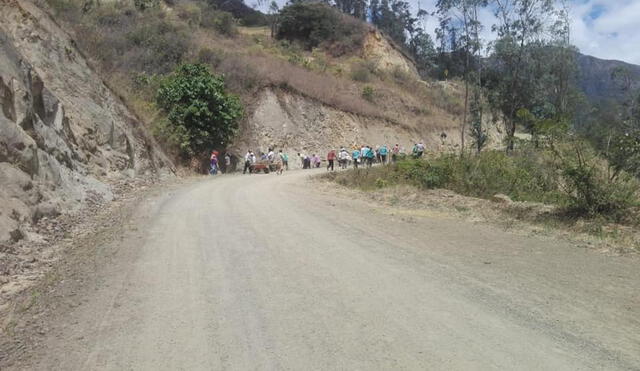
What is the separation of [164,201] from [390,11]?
92374 mm

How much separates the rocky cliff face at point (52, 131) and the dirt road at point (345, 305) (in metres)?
2.25

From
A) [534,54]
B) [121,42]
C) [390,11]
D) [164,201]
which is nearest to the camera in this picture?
[164,201]

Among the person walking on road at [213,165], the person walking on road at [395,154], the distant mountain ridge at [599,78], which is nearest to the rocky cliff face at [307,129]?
the person walking on road at [395,154]

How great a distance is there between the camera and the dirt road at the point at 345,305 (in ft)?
14.3

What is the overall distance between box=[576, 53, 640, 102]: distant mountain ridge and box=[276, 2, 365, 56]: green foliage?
2947cm

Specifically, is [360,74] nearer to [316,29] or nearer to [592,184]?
[316,29]

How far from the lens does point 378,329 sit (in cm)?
490

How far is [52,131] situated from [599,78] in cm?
10991

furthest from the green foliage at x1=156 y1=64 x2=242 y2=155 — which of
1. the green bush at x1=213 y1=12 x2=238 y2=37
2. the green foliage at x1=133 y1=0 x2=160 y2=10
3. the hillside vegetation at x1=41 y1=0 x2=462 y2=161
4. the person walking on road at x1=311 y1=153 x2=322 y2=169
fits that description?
the green bush at x1=213 y1=12 x2=238 y2=37

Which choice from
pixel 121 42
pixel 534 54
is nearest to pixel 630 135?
pixel 121 42

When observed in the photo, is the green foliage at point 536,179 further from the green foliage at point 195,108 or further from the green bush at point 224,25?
the green bush at point 224,25

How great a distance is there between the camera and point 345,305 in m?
5.59

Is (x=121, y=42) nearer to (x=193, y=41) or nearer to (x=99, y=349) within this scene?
(x=193, y=41)

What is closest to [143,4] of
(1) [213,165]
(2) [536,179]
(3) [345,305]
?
(1) [213,165]
